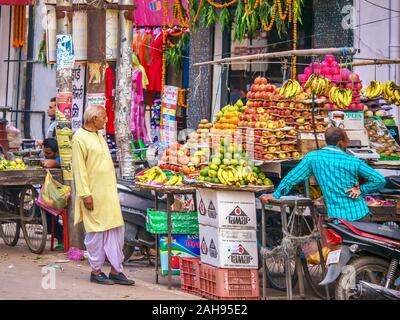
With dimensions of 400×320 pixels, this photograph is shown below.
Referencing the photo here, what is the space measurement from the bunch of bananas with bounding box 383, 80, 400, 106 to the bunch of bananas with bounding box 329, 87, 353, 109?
642mm

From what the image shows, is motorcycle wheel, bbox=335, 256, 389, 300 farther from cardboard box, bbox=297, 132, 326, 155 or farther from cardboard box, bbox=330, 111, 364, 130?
cardboard box, bbox=330, 111, 364, 130

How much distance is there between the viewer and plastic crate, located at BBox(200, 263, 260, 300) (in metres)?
8.92

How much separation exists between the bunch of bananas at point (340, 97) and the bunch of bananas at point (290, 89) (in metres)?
0.35

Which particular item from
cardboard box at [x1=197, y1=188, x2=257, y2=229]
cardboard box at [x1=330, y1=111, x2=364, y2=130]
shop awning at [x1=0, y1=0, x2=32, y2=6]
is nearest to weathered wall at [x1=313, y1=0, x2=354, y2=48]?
cardboard box at [x1=330, y1=111, x2=364, y2=130]

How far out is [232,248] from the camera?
9.00 m

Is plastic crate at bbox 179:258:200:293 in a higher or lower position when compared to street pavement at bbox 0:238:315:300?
higher

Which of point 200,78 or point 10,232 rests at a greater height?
point 200,78

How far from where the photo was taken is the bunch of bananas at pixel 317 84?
9.68m

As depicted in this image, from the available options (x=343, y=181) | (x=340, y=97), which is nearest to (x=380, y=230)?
(x=343, y=181)

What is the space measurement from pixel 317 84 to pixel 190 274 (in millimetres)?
2266

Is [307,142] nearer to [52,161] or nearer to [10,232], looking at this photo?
[52,161]

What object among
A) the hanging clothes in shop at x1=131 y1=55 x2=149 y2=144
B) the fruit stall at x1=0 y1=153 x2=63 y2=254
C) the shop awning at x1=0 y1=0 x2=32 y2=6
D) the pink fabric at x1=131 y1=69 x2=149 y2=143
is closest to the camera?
the fruit stall at x1=0 y1=153 x2=63 y2=254

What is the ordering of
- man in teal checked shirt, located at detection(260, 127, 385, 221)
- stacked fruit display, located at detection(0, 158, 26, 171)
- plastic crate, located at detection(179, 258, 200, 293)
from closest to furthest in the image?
man in teal checked shirt, located at detection(260, 127, 385, 221) → plastic crate, located at detection(179, 258, 200, 293) → stacked fruit display, located at detection(0, 158, 26, 171)
